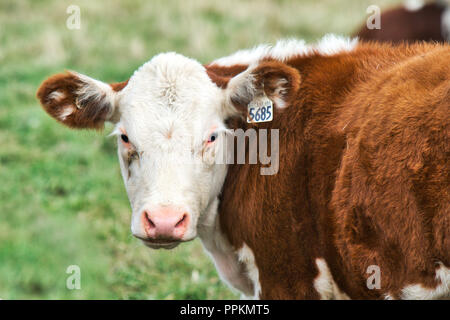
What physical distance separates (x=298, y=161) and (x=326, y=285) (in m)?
0.77

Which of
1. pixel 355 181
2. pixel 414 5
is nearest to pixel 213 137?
pixel 355 181

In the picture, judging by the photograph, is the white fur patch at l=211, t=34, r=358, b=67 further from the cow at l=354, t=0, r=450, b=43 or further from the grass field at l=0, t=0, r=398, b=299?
the cow at l=354, t=0, r=450, b=43

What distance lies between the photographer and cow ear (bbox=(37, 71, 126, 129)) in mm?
4348

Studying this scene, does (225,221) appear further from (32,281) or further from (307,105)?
(32,281)

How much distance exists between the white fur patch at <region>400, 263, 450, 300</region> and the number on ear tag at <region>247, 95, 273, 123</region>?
1.39 metres

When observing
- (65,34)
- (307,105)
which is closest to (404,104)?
(307,105)

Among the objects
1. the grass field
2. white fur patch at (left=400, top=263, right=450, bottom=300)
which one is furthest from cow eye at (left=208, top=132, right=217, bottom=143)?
the grass field

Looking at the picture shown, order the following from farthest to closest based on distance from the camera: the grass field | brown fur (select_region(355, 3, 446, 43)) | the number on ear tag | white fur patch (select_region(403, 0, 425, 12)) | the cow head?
white fur patch (select_region(403, 0, 425, 12))
brown fur (select_region(355, 3, 446, 43))
the grass field
the number on ear tag
the cow head

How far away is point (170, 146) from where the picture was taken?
396 cm

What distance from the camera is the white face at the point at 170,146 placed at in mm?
3824

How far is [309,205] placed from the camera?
157 inches

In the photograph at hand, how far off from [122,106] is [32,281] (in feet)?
9.01

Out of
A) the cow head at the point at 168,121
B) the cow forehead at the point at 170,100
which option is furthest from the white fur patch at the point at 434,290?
the cow forehead at the point at 170,100

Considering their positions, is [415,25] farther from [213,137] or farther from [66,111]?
[66,111]
